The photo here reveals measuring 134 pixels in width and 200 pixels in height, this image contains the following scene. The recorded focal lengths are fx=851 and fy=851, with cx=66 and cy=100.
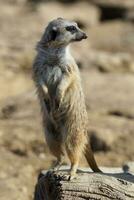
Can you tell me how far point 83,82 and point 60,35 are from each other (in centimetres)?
616

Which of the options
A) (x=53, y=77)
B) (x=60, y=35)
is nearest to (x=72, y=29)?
(x=60, y=35)

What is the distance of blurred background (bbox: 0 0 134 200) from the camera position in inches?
395

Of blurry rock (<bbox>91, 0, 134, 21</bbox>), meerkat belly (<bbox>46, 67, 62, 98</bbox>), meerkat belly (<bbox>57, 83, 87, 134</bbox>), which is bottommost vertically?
meerkat belly (<bbox>57, 83, 87, 134</bbox>)

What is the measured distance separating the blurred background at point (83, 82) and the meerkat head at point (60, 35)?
229 cm

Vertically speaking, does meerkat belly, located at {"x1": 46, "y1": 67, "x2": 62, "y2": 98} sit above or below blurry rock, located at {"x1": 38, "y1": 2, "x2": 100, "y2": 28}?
below

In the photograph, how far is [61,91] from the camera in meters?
6.84

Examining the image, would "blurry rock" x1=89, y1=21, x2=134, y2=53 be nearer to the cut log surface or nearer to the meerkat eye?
the meerkat eye

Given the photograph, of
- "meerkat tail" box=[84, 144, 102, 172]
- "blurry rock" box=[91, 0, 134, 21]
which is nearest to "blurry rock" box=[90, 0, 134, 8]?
"blurry rock" box=[91, 0, 134, 21]

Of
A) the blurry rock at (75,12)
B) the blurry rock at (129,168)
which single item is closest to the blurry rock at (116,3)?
the blurry rock at (75,12)

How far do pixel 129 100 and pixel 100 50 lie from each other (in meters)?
5.68

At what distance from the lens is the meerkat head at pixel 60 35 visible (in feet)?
22.6

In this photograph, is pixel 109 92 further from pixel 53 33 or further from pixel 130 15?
pixel 130 15

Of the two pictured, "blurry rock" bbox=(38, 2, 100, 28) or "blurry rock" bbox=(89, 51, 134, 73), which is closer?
"blurry rock" bbox=(89, 51, 134, 73)

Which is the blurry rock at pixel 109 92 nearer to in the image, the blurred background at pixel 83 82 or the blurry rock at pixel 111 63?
the blurred background at pixel 83 82
